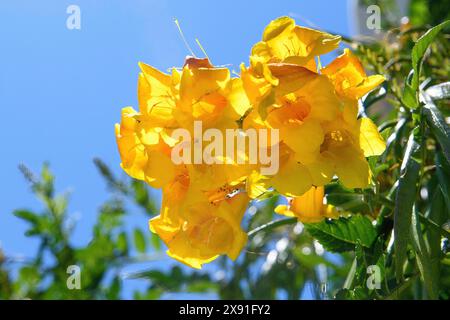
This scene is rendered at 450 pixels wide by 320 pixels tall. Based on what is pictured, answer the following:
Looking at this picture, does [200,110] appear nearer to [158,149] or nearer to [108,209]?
[158,149]

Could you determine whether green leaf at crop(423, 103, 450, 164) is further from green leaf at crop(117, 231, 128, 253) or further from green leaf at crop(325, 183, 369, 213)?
green leaf at crop(117, 231, 128, 253)

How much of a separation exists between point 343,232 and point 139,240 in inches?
41.5

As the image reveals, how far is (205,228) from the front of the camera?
27.9 inches

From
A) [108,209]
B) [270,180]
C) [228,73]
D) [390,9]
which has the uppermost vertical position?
[390,9]

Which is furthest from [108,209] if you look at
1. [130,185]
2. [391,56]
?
[391,56]

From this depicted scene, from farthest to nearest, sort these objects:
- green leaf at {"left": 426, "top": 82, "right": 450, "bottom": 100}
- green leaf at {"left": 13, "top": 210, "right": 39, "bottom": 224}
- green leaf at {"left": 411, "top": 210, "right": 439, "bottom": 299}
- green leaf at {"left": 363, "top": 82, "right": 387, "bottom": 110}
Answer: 1. green leaf at {"left": 13, "top": 210, "right": 39, "bottom": 224}
2. green leaf at {"left": 363, "top": 82, "right": 387, "bottom": 110}
3. green leaf at {"left": 426, "top": 82, "right": 450, "bottom": 100}
4. green leaf at {"left": 411, "top": 210, "right": 439, "bottom": 299}

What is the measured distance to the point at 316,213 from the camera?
0.85m

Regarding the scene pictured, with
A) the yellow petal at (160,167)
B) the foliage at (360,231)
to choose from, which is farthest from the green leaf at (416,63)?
the yellow petal at (160,167)

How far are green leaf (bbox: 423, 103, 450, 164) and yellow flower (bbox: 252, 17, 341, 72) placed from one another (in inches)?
5.7

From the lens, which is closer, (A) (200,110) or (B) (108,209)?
(A) (200,110)

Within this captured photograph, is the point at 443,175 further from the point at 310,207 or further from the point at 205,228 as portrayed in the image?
the point at 205,228

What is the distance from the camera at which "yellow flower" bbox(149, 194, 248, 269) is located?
2.29 ft

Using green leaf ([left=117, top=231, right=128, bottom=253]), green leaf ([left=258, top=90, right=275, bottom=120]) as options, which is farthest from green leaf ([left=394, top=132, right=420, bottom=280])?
green leaf ([left=117, top=231, right=128, bottom=253])
